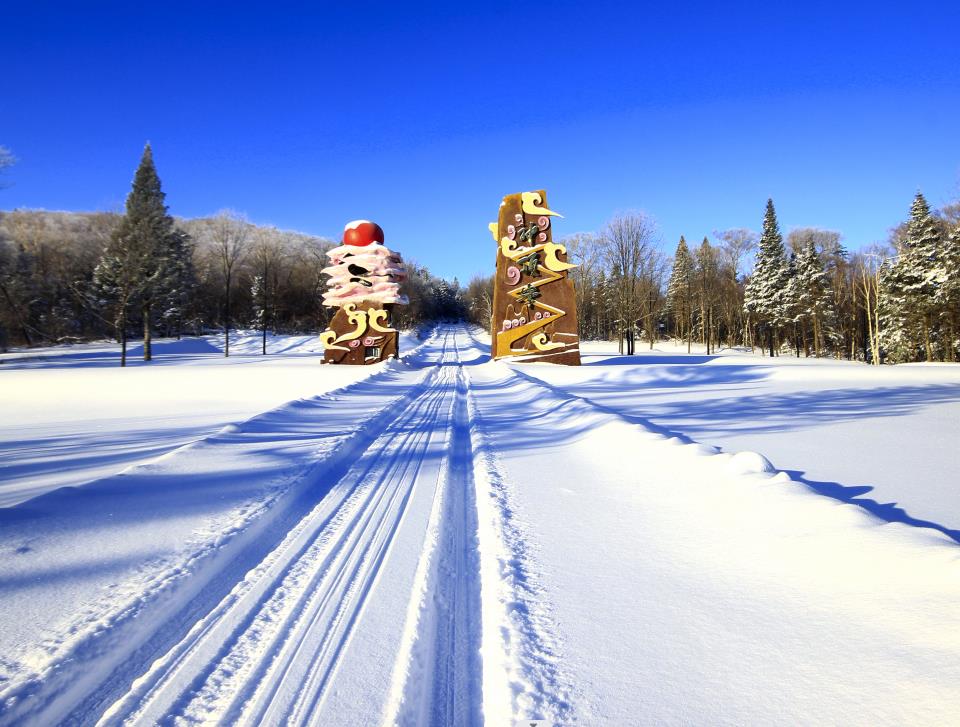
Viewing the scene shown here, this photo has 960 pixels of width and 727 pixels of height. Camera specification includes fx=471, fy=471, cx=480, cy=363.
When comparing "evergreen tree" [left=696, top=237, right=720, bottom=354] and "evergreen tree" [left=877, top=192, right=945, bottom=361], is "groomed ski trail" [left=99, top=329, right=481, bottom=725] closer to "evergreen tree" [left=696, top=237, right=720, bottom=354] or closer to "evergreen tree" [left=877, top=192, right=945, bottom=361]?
"evergreen tree" [left=877, top=192, right=945, bottom=361]

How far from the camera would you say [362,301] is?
78.1 ft

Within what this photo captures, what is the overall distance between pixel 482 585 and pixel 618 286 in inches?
1205

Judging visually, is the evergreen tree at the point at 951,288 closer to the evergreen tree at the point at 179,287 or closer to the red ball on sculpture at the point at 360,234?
the red ball on sculpture at the point at 360,234

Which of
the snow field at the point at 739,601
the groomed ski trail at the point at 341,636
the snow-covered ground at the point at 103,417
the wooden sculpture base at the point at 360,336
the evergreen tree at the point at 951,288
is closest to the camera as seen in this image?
the snow field at the point at 739,601

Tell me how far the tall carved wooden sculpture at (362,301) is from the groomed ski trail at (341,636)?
20.0m

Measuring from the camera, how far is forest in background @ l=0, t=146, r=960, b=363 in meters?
30.5

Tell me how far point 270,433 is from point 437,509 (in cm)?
409

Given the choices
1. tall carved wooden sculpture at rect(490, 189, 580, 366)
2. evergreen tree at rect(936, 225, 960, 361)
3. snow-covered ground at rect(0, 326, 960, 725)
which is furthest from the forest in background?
snow-covered ground at rect(0, 326, 960, 725)

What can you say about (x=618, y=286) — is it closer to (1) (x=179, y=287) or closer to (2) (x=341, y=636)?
(2) (x=341, y=636)

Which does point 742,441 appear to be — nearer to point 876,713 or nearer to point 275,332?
point 876,713

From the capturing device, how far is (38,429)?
813 centimetres

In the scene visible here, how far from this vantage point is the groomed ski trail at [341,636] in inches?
80.8

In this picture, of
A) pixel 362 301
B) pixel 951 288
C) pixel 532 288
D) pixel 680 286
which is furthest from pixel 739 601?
pixel 680 286

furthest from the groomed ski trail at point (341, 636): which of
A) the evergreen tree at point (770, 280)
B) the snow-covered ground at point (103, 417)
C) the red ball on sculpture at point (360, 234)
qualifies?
the evergreen tree at point (770, 280)
